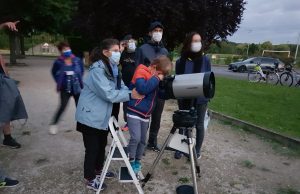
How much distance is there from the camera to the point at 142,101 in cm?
396

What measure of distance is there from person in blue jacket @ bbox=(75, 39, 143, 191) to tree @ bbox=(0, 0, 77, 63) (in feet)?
46.8

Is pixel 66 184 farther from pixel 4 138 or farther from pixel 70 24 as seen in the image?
pixel 70 24

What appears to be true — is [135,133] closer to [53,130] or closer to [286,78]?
[53,130]

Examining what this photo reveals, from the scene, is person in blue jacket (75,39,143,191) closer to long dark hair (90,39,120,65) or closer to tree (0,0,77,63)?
long dark hair (90,39,120,65)

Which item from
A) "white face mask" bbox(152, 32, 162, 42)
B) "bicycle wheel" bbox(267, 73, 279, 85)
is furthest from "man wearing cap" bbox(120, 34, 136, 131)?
"bicycle wheel" bbox(267, 73, 279, 85)

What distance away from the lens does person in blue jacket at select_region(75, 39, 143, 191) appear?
3.56 m

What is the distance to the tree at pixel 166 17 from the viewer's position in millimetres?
15141

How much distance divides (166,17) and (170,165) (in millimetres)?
11716

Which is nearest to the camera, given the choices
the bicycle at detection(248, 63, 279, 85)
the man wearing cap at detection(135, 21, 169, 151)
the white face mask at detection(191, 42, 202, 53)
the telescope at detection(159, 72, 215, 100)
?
the telescope at detection(159, 72, 215, 100)

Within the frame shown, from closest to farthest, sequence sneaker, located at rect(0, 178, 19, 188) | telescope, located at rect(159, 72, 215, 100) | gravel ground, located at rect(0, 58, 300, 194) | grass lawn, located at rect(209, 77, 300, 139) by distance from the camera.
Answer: telescope, located at rect(159, 72, 215, 100)
sneaker, located at rect(0, 178, 19, 188)
gravel ground, located at rect(0, 58, 300, 194)
grass lawn, located at rect(209, 77, 300, 139)

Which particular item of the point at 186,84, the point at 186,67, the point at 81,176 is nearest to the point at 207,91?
the point at 186,84

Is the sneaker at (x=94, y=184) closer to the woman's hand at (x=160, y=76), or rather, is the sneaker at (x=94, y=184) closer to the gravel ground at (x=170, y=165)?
the gravel ground at (x=170, y=165)

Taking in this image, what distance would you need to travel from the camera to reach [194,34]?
4.51 m

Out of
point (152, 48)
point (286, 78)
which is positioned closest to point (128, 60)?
point (152, 48)
